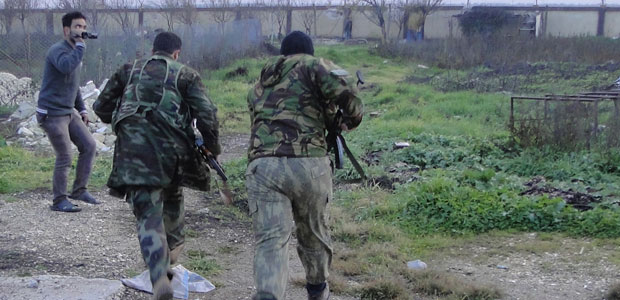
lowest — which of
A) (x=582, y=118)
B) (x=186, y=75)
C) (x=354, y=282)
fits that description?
(x=354, y=282)

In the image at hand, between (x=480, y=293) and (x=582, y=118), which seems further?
(x=582, y=118)

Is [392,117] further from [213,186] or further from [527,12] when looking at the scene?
[527,12]

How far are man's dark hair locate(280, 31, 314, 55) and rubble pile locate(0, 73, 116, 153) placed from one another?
20.3 ft

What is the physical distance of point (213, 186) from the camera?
319 inches

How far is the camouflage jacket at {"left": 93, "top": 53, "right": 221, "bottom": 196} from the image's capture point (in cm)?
414

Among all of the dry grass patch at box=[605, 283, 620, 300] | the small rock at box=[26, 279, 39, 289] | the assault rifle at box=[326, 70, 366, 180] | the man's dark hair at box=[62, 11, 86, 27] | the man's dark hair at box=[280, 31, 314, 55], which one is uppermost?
the man's dark hair at box=[62, 11, 86, 27]

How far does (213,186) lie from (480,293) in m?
4.04

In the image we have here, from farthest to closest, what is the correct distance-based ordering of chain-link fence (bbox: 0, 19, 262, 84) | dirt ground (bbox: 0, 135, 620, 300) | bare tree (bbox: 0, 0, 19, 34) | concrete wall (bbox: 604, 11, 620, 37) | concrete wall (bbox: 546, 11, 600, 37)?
concrete wall (bbox: 546, 11, 600, 37)
concrete wall (bbox: 604, 11, 620, 37)
bare tree (bbox: 0, 0, 19, 34)
chain-link fence (bbox: 0, 19, 262, 84)
dirt ground (bbox: 0, 135, 620, 300)

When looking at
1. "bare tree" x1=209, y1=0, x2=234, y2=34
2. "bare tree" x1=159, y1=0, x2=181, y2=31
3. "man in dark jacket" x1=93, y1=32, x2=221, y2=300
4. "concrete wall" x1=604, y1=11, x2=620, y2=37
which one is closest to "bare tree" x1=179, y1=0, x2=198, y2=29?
"bare tree" x1=159, y1=0, x2=181, y2=31

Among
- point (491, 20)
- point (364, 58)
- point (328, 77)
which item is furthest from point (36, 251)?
point (491, 20)

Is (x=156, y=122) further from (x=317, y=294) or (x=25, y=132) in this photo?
(x=25, y=132)

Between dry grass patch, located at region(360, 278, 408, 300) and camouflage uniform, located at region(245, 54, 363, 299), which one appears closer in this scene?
Result: camouflage uniform, located at region(245, 54, 363, 299)

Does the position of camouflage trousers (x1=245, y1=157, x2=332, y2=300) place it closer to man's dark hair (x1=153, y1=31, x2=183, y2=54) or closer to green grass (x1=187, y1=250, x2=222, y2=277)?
man's dark hair (x1=153, y1=31, x2=183, y2=54)

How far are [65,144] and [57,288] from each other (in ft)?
7.11
